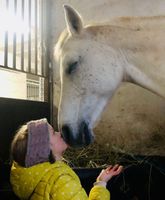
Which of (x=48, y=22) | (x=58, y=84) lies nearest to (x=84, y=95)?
(x=58, y=84)

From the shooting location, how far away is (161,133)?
105 inches

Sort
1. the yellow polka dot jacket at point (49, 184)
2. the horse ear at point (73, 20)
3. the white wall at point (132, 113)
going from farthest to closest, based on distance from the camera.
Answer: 1. the white wall at point (132, 113)
2. the horse ear at point (73, 20)
3. the yellow polka dot jacket at point (49, 184)

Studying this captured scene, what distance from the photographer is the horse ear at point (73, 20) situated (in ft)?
5.62

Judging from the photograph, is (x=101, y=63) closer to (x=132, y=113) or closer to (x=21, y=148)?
(x=21, y=148)

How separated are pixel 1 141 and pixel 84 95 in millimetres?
702

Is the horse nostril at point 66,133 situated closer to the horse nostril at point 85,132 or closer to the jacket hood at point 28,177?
the horse nostril at point 85,132

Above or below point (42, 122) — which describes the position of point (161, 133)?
below

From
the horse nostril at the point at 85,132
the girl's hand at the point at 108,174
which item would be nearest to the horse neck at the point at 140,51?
the horse nostril at the point at 85,132

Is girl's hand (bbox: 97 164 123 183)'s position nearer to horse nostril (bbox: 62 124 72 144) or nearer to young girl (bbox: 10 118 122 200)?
young girl (bbox: 10 118 122 200)

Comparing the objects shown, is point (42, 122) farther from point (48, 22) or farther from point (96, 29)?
point (48, 22)

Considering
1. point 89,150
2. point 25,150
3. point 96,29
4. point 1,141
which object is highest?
point 96,29

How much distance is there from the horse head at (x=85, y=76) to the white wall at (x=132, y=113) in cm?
99

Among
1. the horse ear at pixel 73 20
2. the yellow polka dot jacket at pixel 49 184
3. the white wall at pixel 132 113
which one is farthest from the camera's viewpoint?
the white wall at pixel 132 113

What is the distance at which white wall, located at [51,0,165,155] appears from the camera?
2.67 meters
